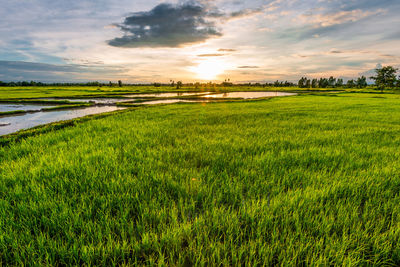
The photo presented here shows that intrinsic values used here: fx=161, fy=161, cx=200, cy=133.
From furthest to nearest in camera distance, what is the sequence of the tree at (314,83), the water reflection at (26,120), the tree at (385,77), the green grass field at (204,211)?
the tree at (314,83)
the tree at (385,77)
the water reflection at (26,120)
the green grass field at (204,211)

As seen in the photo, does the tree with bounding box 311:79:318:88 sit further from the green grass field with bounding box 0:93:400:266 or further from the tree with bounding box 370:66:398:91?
the green grass field with bounding box 0:93:400:266

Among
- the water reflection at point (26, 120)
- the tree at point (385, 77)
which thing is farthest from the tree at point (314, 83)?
the water reflection at point (26, 120)

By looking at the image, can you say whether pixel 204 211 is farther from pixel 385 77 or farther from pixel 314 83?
pixel 314 83

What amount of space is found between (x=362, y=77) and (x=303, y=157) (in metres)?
141

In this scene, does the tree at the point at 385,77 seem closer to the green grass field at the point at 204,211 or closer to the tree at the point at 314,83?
the tree at the point at 314,83

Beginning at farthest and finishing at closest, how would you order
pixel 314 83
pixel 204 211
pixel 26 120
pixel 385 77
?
pixel 314 83, pixel 385 77, pixel 26 120, pixel 204 211

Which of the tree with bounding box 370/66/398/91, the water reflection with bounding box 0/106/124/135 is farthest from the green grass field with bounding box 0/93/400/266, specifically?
the tree with bounding box 370/66/398/91

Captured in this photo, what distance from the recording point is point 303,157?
11.5 feet

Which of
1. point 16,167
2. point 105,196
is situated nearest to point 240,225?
point 105,196

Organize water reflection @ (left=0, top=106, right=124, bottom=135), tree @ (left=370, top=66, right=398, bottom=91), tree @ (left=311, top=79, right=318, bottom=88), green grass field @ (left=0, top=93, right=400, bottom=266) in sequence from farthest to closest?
tree @ (left=311, top=79, right=318, bottom=88), tree @ (left=370, top=66, right=398, bottom=91), water reflection @ (left=0, top=106, right=124, bottom=135), green grass field @ (left=0, top=93, right=400, bottom=266)

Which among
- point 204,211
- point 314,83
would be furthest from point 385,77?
point 204,211

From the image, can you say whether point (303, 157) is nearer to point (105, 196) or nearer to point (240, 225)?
point (240, 225)

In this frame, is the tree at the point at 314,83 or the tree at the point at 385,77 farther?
the tree at the point at 314,83

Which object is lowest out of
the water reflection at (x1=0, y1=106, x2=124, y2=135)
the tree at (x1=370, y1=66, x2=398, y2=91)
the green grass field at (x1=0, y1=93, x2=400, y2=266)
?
the green grass field at (x1=0, y1=93, x2=400, y2=266)
